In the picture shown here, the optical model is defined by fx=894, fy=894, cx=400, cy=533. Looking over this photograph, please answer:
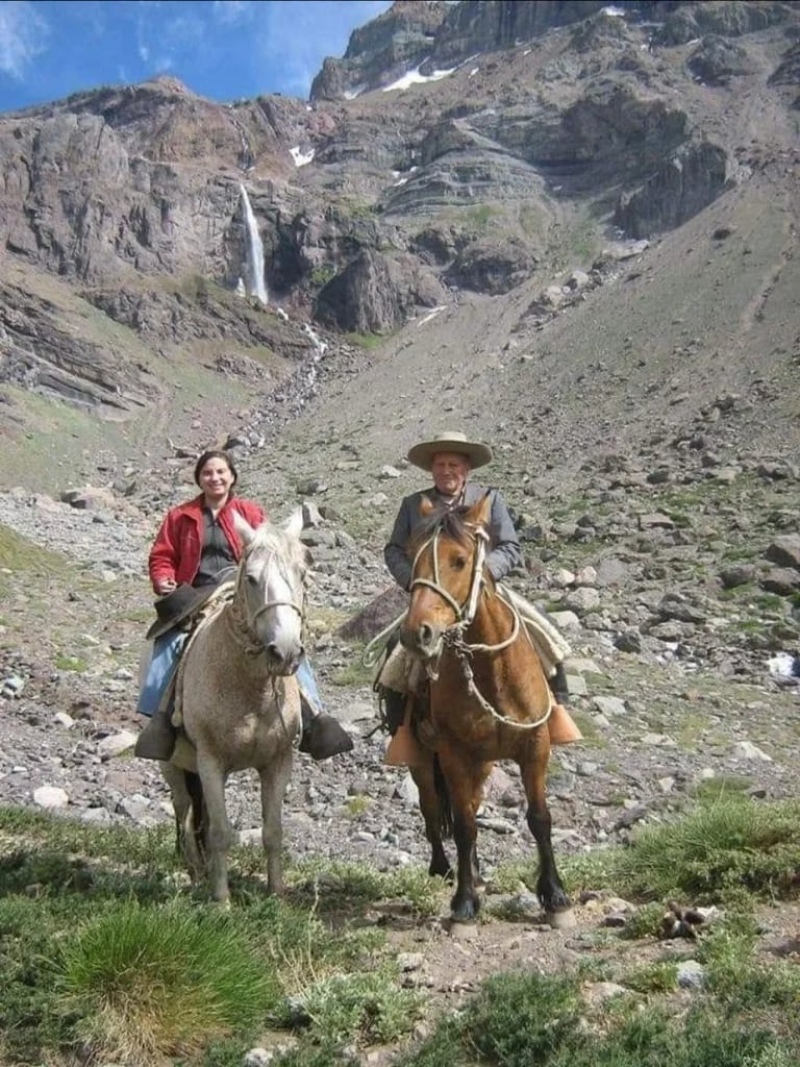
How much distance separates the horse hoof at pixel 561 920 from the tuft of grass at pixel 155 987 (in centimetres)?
201

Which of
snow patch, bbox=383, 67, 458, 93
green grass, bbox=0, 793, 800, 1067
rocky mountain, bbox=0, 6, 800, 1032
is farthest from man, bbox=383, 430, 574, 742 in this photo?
snow patch, bbox=383, 67, 458, 93

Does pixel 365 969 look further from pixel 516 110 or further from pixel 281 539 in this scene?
pixel 516 110

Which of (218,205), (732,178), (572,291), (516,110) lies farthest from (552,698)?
(516,110)

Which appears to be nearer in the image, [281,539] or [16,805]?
[281,539]

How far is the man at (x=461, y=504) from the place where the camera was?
20.4 feet

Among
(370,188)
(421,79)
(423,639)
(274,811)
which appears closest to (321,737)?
(274,811)

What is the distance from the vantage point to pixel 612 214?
308 feet

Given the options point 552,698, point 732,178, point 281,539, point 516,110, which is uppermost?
point 516,110

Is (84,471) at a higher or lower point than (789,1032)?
higher

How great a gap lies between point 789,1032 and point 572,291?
70951mm

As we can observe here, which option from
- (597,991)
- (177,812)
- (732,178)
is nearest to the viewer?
(597,991)

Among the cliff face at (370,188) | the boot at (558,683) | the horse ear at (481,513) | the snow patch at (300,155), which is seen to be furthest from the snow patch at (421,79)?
the horse ear at (481,513)

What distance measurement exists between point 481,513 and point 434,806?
2591mm

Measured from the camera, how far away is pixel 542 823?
237 inches
